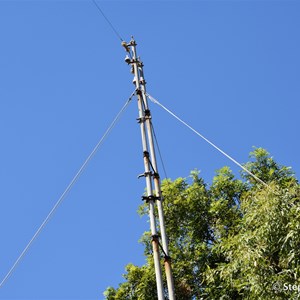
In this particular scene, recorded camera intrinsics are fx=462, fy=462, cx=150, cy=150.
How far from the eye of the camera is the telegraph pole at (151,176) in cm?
472

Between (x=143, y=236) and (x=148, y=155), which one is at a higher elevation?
(x=143, y=236)

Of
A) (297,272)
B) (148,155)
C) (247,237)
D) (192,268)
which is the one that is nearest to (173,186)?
(192,268)

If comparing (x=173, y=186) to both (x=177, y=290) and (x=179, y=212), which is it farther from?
(x=177, y=290)

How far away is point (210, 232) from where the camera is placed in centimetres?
1500

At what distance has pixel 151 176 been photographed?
5.45 metres

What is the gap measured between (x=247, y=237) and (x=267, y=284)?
88 cm

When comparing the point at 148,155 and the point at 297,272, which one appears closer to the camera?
the point at 148,155

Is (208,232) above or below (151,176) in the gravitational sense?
above

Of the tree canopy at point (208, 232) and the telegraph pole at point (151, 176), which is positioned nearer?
the telegraph pole at point (151, 176)

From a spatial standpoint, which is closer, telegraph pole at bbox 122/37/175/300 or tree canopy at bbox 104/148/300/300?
telegraph pole at bbox 122/37/175/300

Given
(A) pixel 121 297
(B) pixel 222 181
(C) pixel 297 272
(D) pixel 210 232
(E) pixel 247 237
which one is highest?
(B) pixel 222 181

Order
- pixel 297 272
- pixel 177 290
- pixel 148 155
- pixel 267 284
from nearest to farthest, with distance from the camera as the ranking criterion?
pixel 148 155 < pixel 297 272 < pixel 267 284 < pixel 177 290

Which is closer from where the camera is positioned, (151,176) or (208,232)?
(151,176)

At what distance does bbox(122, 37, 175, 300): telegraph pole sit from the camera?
472cm
